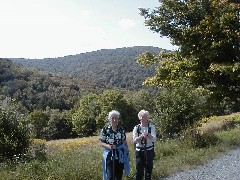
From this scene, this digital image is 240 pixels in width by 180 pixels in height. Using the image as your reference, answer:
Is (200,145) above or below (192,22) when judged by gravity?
below

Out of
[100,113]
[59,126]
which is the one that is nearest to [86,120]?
[100,113]

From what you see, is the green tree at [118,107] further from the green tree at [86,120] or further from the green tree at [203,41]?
the green tree at [203,41]

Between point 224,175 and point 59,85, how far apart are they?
144174 mm

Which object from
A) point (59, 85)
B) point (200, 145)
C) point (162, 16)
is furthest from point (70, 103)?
point (200, 145)

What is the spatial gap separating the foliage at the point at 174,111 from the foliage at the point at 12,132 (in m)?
6.11

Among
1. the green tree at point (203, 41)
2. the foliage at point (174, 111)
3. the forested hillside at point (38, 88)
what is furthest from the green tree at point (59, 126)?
the foliage at point (174, 111)

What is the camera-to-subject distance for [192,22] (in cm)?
2061

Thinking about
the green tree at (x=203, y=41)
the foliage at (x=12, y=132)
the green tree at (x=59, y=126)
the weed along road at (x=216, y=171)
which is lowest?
the green tree at (x=59, y=126)

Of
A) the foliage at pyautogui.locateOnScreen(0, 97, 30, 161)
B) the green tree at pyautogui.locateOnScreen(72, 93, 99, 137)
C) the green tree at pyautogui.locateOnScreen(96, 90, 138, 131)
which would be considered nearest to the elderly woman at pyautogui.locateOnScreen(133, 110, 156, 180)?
the foliage at pyautogui.locateOnScreen(0, 97, 30, 161)

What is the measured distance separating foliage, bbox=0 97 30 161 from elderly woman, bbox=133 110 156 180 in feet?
19.4

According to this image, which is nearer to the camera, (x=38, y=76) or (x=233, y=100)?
(x=233, y=100)

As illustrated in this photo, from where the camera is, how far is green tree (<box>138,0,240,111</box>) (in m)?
18.9

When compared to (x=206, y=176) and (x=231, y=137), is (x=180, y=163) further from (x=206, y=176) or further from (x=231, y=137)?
(x=231, y=137)

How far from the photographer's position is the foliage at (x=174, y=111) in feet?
53.0
